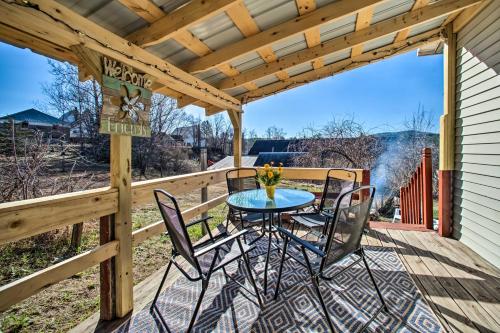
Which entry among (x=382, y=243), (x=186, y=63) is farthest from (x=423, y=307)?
(x=186, y=63)

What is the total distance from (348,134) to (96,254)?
608cm

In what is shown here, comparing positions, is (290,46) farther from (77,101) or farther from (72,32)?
(77,101)

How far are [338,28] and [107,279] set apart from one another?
3.36 metres

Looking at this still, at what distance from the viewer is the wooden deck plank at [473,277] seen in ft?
6.42

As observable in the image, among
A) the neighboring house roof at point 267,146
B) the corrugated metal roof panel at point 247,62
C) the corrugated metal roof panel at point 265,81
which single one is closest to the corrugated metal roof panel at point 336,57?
the corrugated metal roof panel at point 265,81

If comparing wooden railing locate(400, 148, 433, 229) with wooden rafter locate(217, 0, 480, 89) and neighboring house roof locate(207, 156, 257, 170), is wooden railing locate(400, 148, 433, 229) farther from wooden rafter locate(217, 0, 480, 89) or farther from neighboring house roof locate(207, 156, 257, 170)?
neighboring house roof locate(207, 156, 257, 170)

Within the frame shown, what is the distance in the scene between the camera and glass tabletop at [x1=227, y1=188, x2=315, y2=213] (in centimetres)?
230

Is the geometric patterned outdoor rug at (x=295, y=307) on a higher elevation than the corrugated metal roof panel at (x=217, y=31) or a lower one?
lower

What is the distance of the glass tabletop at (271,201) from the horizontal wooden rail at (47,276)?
1.15 meters

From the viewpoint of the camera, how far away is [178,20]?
1.89 metres

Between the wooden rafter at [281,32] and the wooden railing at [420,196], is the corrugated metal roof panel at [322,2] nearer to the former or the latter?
the wooden rafter at [281,32]

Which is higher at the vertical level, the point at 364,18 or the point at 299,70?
the point at 364,18

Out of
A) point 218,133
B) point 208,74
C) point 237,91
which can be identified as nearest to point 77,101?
point 237,91

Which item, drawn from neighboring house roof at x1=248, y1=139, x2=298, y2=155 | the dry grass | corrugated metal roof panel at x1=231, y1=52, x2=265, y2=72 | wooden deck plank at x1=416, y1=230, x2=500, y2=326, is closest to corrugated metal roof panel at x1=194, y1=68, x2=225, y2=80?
corrugated metal roof panel at x1=231, y1=52, x2=265, y2=72
